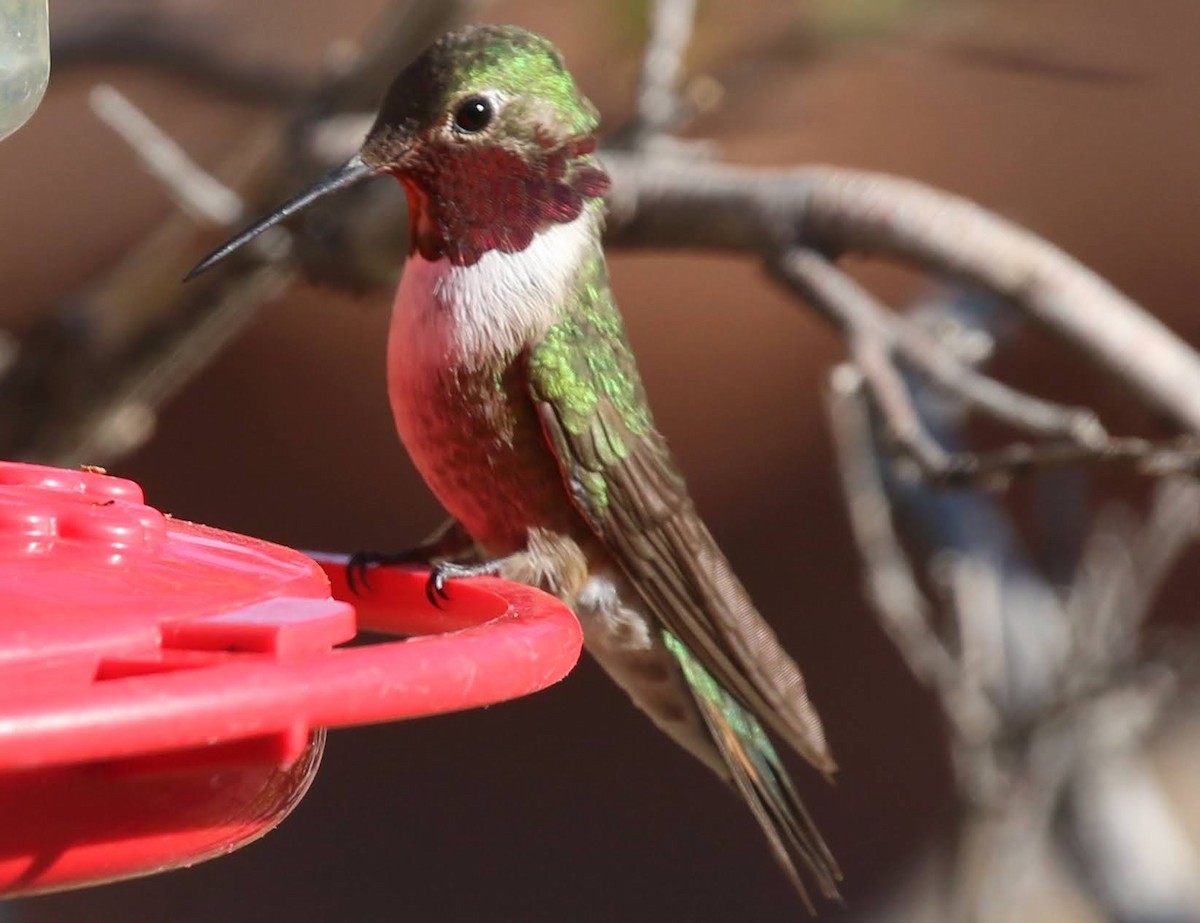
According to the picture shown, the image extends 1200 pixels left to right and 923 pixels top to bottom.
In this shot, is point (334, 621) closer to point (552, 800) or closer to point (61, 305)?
point (61, 305)

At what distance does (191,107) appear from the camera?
4.62 meters

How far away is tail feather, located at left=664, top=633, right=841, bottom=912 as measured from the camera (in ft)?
8.43

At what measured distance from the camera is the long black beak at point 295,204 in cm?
219

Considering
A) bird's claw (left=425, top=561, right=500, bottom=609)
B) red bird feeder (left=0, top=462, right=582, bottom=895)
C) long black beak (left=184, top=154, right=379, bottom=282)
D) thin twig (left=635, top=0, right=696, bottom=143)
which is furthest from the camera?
thin twig (left=635, top=0, right=696, bottom=143)

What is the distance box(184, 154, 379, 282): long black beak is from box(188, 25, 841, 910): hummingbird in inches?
2.3

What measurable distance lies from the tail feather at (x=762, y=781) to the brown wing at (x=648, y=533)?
0.14 meters

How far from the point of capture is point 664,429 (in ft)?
16.3

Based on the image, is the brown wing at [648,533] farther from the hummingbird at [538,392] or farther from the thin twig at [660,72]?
the thin twig at [660,72]

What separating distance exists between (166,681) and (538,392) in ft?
4.38

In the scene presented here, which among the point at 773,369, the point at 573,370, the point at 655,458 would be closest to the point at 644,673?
the point at 655,458

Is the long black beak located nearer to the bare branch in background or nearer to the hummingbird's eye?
the hummingbird's eye

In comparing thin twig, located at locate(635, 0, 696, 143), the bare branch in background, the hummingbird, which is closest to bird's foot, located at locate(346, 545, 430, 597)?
the hummingbird

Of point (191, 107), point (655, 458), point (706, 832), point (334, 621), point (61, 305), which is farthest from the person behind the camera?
point (706, 832)

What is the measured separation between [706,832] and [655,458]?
3.08m
